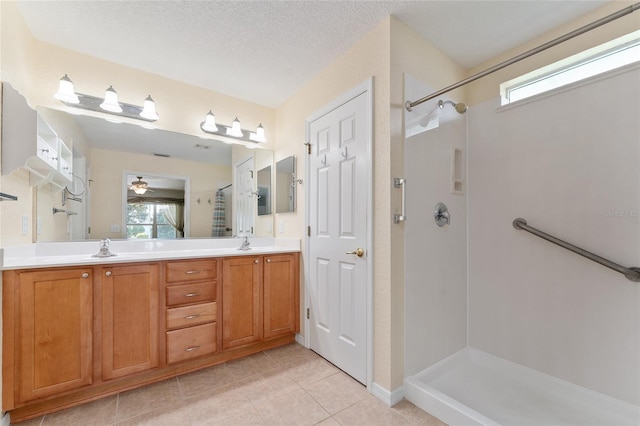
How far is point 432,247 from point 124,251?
2.48 metres

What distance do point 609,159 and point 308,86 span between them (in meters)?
2.26

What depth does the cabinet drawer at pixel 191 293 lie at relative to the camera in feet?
6.39

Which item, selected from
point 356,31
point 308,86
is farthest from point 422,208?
point 308,86

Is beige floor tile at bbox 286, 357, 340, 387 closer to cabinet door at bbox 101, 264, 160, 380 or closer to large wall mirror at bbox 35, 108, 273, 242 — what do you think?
cabinet door at bbox 101, 264, 160, 380

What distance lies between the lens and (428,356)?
1935 millimetres

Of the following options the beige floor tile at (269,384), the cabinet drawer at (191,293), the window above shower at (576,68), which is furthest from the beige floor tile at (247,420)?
the window above shower at (576,68)

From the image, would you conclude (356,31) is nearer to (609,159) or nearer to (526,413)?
(609,159)

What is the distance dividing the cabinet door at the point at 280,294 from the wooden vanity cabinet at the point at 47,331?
3.96ft

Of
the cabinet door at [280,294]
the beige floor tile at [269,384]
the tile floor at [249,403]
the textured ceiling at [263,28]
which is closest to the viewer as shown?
the tile floor at [249,403]

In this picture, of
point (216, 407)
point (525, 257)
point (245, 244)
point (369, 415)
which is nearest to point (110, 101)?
point (245, 244)

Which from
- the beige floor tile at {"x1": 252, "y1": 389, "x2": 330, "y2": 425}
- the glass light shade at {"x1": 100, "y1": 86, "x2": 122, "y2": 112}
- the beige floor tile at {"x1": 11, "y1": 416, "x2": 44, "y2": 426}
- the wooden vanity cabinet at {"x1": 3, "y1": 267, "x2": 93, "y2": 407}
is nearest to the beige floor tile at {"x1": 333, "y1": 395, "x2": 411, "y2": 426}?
the beige floor tile at {"x1": 252, "y1": 389, "x2": 330, "y2": 425}

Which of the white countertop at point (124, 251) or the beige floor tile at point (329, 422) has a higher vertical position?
the white countertop at point (124, 251)

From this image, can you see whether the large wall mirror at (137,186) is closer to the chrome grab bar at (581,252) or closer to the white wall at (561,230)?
Result: the white wall at (561,230)

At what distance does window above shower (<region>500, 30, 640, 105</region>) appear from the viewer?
64.6 inches
